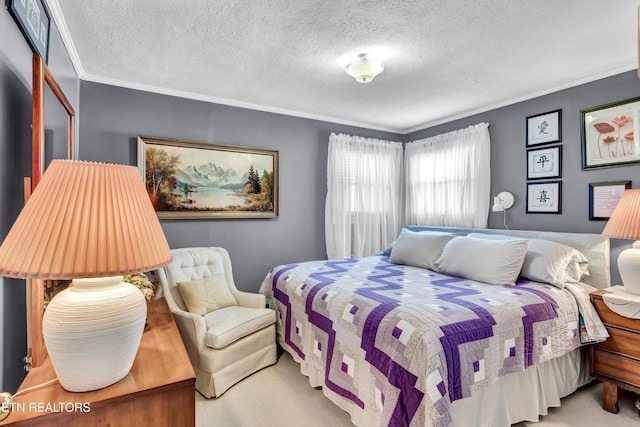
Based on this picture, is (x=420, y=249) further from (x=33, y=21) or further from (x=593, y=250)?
(x=33, y=21)

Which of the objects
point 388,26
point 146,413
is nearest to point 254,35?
point 388,26

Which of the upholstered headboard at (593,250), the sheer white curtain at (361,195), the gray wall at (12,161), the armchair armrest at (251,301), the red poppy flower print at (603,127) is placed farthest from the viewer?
the sheer white curtain at (361,195)

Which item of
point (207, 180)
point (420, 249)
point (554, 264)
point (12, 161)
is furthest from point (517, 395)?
point (207, 180)

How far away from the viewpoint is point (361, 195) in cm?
434

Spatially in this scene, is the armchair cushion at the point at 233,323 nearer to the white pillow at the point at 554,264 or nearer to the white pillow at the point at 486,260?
the white pillow at the point at 486,260

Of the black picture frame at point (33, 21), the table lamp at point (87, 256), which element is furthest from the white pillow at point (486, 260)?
the black picture frame at point (33, 21)

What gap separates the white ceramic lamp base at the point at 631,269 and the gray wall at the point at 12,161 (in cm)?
345

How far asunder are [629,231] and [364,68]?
2159 millimetres

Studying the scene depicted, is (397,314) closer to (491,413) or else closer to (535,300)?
(491,413)

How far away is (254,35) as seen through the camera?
2.18m

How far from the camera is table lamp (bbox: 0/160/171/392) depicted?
889 mm

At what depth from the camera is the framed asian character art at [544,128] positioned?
120 inches

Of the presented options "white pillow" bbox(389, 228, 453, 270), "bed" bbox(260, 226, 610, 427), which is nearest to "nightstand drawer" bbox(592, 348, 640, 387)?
"bed" bbox(260, 226, 610, 427)

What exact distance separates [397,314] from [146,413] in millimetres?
1262
